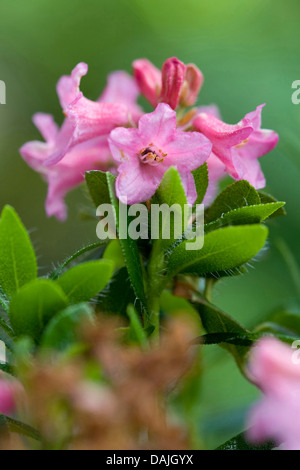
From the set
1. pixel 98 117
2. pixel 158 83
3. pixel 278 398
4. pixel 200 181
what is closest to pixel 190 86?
pixel 158 83

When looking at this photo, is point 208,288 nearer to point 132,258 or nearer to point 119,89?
point 132,258

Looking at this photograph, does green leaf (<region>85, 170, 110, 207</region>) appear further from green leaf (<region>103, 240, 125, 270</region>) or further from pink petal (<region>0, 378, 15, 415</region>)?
pink petal (<region>0, 378, 15, 415</region>)

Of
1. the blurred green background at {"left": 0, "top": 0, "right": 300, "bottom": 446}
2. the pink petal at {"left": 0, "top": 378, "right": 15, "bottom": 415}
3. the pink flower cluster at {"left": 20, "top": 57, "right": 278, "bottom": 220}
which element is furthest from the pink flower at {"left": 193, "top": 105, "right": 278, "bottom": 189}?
the blurred green background at {"left": 0, "top": 0, "right": 300, "bottom": 446}

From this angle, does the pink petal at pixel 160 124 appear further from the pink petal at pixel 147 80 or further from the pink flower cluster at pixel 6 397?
the pink flower cluster at pixel 6 397

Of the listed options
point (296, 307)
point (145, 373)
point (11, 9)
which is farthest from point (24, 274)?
point (11, 9)

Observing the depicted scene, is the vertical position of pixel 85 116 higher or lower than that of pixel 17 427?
higher
